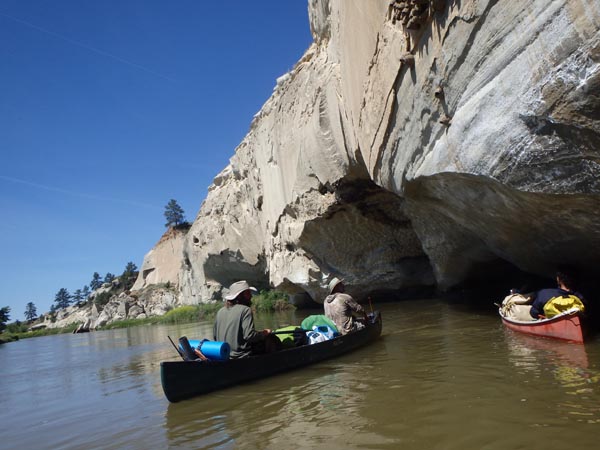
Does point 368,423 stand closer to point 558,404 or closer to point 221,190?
point 558,404

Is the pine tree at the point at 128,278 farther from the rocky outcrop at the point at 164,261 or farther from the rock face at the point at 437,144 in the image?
the rock face at the point at 437,144

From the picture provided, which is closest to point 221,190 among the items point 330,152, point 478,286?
point 330,152

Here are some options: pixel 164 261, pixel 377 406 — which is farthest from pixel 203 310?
pixel 377 406

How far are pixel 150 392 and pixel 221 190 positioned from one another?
25.4 meters

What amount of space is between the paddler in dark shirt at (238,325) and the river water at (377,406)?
0.53 meters

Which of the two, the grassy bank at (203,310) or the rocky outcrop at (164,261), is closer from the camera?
the grassy bank at (203,310)

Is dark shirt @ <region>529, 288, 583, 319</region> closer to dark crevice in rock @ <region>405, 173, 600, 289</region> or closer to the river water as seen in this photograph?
the river water

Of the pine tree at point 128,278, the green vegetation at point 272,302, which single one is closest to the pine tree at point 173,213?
the pine tree at point 128,278

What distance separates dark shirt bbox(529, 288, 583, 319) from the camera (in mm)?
6664

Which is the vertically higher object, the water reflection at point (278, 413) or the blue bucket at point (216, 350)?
the blue bucket at point (216, 350)

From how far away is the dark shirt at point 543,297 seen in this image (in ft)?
21.9

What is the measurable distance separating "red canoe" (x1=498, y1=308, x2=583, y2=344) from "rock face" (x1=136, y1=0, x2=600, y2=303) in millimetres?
1419

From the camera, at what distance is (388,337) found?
9.25m

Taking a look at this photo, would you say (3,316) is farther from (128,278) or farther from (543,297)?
(543,297)
